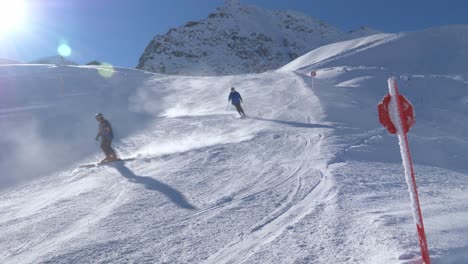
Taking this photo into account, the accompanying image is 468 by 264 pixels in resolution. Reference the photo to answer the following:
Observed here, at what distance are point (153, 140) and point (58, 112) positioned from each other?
829 cm

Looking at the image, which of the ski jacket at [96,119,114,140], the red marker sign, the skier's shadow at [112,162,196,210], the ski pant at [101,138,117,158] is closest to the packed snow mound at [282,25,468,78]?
the ski jacket at [96,119,114,140]

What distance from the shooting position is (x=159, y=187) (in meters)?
7.62

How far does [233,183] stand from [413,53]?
116ft

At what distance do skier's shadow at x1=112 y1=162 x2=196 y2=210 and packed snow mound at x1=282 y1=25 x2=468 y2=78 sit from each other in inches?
1142

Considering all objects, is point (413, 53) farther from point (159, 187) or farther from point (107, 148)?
point (159, 187)

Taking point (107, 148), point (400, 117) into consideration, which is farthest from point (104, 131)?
point (400, 117)

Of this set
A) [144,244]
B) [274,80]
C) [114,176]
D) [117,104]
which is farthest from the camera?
[274,80]

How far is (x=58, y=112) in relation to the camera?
64.3ft

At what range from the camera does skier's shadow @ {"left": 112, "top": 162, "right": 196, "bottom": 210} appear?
21.5ft

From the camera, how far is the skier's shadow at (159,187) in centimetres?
654

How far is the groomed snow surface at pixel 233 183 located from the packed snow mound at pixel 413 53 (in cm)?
1273

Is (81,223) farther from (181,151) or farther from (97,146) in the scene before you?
(97,146)

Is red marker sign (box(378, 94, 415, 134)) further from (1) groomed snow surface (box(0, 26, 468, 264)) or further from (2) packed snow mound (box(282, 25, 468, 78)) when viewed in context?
(2) packed snow mound (box(282, 25, 468, 78))

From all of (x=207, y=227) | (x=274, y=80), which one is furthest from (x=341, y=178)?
(x=274, y=80)
